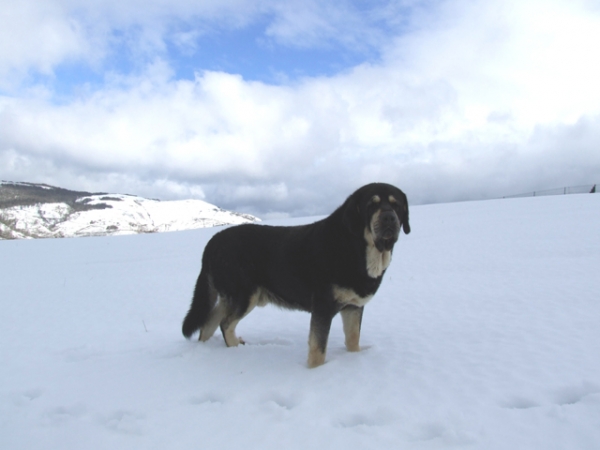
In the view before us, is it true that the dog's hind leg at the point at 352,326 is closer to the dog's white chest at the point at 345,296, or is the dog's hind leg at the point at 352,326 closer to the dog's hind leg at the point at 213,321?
the dog's white chest at the point at 345,296

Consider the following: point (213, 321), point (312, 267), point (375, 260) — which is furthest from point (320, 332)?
point (213, 321)

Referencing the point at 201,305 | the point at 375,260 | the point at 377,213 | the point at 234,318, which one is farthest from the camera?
the point at 201,305

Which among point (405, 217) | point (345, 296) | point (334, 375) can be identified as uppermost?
point (405, 217)

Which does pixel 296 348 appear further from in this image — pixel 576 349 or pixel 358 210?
pixel 576 349

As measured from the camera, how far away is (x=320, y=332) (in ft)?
15.3

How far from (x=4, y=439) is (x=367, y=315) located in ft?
21.1

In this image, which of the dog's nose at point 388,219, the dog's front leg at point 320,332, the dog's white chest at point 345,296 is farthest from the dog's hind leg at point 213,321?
the dog's nose at point 388,219

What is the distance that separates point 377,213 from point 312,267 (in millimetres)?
1154

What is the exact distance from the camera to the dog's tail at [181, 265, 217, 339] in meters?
5.85

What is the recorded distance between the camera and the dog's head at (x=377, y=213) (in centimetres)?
419

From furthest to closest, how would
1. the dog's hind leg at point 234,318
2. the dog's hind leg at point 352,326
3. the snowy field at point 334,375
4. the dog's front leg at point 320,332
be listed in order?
the dog's hind leg at point 234,318, the dog's hind leg at point 352,326, the dog's front leg at point 320,332, the snowy field at point 334,375

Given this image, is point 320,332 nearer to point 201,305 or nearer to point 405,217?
point 405,217

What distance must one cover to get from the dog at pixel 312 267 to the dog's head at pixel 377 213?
1 cm

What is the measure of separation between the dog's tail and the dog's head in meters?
2.51
